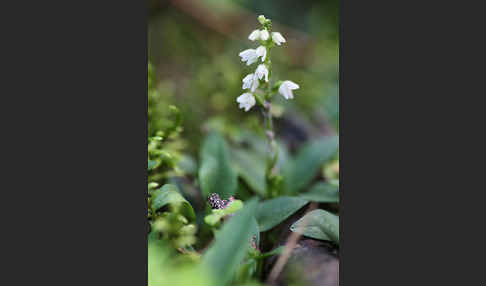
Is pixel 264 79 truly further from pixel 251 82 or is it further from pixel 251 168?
pixel 251 168

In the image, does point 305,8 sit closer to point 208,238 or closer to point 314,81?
point 314,81

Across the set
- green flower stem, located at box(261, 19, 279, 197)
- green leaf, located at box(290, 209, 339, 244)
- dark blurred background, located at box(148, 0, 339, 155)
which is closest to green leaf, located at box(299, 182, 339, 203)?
green flower stem, located at box(261, 19, 279, 197)

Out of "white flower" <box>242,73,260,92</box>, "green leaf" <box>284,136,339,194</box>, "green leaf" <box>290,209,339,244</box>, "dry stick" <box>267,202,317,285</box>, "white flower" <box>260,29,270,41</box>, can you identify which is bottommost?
"dry stick" <box>267,202,317,285</box>

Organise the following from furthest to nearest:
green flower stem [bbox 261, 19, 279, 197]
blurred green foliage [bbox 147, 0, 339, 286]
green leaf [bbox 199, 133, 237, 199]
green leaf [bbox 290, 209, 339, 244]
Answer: green leaf [bbox 199, 133, 237, 199], green flower stem [bbox 261, 19, 279, 197], green leaf [bbox 290, 209, 339, 244], blurred green foliage [bbox 147, 0, 339, 286]

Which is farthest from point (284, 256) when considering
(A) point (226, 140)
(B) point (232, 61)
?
(B) point (232, 61)

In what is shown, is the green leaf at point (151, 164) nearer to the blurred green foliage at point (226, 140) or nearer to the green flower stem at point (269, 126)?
the blurred green foliage at point (226, 140)

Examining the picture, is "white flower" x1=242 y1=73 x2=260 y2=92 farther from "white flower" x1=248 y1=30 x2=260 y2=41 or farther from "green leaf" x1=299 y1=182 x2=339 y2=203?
"green leaf" x1=299 y1=182 x2=339 y2=203

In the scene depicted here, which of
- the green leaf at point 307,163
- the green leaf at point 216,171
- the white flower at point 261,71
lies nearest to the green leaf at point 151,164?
the green leaf at point 216,171
